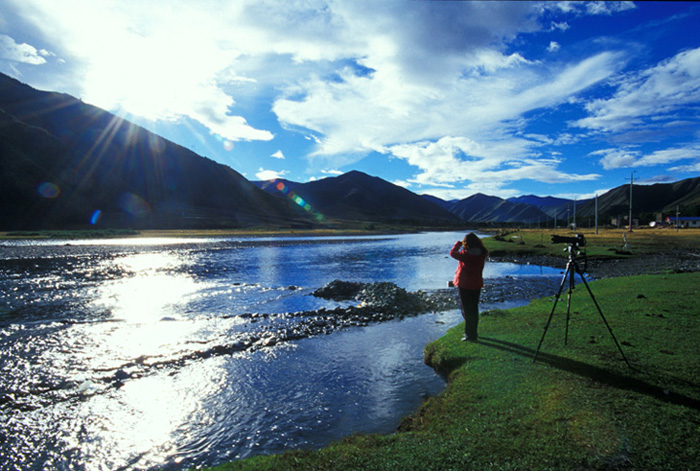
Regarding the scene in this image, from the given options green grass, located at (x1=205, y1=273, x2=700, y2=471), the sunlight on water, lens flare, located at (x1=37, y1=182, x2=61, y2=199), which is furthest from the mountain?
green grass, located at (x1=205, y1=273, x2=700, y2=471)

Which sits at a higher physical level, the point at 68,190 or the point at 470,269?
the point at 68,190

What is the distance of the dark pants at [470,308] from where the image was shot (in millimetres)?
11219

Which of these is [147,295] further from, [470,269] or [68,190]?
[68,190]

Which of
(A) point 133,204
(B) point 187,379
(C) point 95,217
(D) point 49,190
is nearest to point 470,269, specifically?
(B) point 187,379

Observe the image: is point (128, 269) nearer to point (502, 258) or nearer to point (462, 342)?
point (462, 342)

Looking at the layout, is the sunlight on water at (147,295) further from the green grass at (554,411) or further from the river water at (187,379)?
the green grass at (554,411)

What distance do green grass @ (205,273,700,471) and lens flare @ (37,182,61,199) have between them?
194261mm

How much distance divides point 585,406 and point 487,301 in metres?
15.9

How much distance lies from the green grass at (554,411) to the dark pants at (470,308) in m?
0.49

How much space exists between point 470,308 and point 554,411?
195 inches

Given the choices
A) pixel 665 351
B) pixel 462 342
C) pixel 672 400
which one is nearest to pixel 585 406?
pixel 672 400

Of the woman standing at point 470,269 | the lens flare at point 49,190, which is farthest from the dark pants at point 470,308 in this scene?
the lens flare at point 49,190

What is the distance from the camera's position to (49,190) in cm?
15388

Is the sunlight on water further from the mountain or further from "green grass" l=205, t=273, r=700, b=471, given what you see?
the mountain
